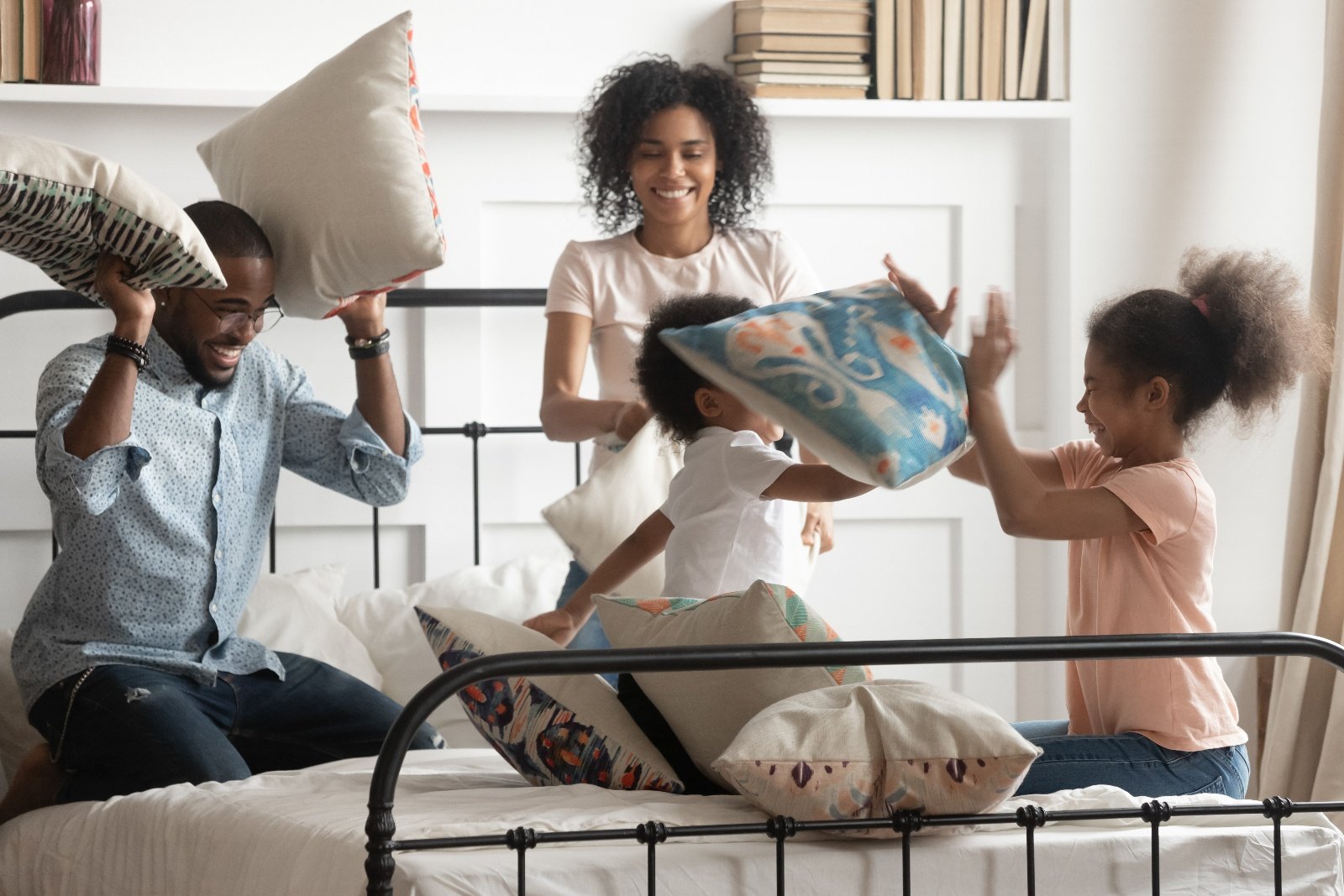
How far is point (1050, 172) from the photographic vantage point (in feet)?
10.5

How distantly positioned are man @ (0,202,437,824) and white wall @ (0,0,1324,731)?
772mm

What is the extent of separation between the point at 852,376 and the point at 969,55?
182 centimetres

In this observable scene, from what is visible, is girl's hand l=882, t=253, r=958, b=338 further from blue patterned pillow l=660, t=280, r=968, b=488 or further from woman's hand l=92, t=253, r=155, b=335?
woman's hand l=92, t=253, r=155, b=335

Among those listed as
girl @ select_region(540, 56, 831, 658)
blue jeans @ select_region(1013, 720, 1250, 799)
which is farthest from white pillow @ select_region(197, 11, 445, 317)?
blue jeans @ select_region(1013, 720, 1250, 799)

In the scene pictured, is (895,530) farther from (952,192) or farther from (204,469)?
→ (204,469)

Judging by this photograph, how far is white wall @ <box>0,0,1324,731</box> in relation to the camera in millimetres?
3002

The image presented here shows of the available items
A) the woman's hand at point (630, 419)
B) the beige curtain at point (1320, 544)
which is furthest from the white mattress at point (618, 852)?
the beige curtain at point (1320, 544)

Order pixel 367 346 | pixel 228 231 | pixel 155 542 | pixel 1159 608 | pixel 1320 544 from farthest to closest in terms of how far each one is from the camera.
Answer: pixel 1320 544 < pixel 367 346 < pixel 155 542 < pixel 228 231 < pixel 1159 608

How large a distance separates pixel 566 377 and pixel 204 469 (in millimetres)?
565

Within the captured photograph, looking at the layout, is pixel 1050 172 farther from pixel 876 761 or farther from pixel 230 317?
pixel 876 761

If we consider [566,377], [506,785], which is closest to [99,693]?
[506,785]

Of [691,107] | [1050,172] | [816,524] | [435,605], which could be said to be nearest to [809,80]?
[1050,172]

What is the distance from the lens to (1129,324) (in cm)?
177

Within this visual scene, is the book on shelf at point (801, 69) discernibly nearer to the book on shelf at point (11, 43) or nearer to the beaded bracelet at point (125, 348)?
the book on shelf at point (11, 43)
